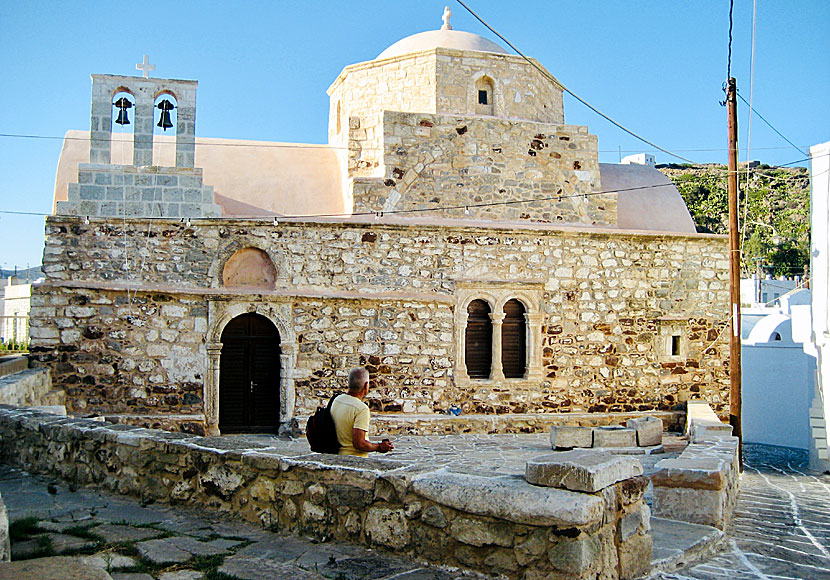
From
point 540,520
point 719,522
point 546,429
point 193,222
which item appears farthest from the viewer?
point 546,429

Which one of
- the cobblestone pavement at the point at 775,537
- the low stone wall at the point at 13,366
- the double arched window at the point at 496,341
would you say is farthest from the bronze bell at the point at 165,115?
the cobblestone pavement at the point at 775,537

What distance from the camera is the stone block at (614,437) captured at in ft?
32.4

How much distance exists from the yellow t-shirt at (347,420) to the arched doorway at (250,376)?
20.7 ft

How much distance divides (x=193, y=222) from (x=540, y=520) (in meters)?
8.53

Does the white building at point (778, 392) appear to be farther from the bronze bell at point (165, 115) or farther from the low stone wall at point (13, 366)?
the low stone wall at point (13, 366)

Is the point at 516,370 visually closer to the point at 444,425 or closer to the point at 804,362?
the point at 444,425

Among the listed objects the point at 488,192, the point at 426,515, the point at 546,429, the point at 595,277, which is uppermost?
the point at 488,192

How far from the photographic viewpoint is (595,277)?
1173 cm

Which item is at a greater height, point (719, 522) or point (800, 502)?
point (719, 522)

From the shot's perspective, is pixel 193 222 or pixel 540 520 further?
pixel 193 222

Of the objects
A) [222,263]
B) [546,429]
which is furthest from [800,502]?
[222,263]

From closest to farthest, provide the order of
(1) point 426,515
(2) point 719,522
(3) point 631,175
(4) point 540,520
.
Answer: (4) point 540,520 < (1) point 426,515 < (2) point 719,522 < (3) point 631,175

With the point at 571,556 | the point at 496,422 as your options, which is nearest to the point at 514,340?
the point at 496,422

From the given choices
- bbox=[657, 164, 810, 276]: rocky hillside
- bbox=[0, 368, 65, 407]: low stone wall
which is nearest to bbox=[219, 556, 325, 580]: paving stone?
bbox=[0, 368, 65, 407]: low stone wall
